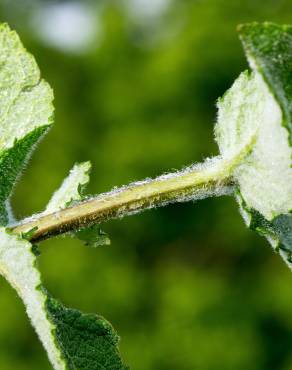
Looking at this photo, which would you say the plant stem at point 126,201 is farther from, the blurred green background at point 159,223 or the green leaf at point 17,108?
the blurred green background at point 159,223

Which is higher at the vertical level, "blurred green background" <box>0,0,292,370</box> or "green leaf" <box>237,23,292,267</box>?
"blurred green background" <box>0,0,292,370</box>

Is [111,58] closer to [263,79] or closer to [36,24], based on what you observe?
[36,24]

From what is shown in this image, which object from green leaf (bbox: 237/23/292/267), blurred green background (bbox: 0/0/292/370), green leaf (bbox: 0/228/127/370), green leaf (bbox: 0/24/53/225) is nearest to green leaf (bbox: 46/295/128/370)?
green leaf (bbox: 0/228/127/370)

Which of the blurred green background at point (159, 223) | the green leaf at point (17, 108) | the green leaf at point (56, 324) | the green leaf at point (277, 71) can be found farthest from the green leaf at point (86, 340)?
the blurred green background at point (159, 223)

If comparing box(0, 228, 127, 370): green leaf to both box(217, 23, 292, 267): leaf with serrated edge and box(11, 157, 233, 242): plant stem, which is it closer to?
box(11, 157, 233, 242): plant stem

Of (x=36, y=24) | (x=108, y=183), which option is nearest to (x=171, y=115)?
(x=108, y=183)

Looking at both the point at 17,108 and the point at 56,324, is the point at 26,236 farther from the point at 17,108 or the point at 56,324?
the point at 17,108

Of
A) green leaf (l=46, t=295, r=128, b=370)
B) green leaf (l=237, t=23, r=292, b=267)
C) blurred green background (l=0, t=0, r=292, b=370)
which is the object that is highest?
blurred green background (l=0, t=0, r=292, b=370)
